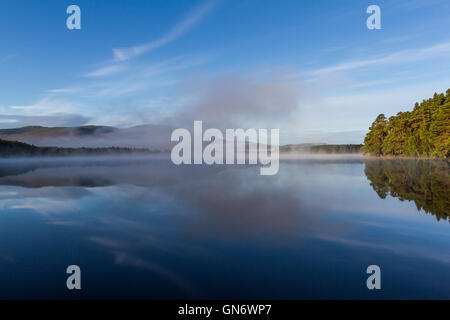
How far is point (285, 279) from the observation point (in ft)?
19.2

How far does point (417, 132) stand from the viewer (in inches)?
2372

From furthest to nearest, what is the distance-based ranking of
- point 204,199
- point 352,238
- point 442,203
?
point 204,199
point 442,203
point 352,238

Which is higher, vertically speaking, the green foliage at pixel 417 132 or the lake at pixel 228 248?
the green foliage at pixel 417 132

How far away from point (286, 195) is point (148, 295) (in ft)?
39.9

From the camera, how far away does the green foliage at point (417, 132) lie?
45.2 meters

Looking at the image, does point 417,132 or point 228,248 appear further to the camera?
point 417,132

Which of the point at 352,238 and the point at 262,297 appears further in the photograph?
the point at 352,238

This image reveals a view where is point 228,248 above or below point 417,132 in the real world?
below

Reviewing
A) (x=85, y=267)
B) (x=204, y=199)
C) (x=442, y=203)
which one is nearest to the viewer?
(x=85, y=267)

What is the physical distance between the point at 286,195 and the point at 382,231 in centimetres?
709

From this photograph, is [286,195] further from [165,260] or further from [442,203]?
[165,260]

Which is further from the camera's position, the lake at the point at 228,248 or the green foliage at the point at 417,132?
the green foliage at the point at 417,132

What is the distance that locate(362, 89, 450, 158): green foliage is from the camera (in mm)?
45156
